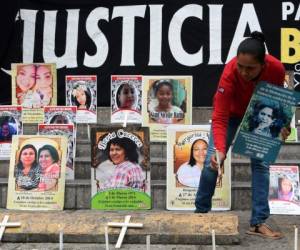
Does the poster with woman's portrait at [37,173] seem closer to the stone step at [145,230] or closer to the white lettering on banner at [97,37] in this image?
the stone step at [145,230]

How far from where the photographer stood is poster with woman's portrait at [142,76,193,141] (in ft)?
20.0

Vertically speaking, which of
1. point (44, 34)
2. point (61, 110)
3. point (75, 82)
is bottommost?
point (61, 110)

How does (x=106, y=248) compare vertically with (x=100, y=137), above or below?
below

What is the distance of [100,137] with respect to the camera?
5223 mm

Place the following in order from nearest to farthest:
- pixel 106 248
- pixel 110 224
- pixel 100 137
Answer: pixel 106 248 → pixel 110 224 → pixel 100 137

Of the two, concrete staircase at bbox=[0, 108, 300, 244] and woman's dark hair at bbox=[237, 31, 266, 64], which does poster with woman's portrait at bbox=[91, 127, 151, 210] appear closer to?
concrete staircase at bbox=[0, 108, 300, 244]

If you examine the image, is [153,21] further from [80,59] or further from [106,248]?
[106,248]

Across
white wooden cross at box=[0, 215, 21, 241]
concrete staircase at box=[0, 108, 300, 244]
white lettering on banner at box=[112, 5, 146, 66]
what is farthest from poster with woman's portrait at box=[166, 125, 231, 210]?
white lettering on banner at box=[112, 5, 146, 66]

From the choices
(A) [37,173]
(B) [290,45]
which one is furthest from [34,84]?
(B) [290,45]

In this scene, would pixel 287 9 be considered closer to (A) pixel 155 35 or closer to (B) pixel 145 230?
(A) pixel 155 35

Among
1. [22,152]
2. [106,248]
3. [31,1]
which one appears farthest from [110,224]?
[31,1]

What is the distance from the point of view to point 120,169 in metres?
5.18

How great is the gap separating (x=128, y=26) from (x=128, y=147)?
267cm

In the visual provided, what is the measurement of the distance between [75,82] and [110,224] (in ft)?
10.7
